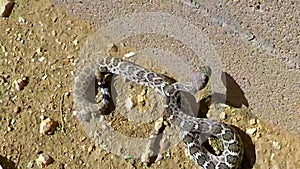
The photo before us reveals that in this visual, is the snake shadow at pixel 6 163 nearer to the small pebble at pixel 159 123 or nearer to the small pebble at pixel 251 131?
the small pebble at pixel 159 123

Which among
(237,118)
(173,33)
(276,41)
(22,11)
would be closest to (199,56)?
(173,33)

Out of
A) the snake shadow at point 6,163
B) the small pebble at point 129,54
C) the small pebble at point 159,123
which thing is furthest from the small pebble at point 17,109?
the small pebble at point 159,123

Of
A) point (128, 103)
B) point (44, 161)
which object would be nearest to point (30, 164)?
point (44, 161)

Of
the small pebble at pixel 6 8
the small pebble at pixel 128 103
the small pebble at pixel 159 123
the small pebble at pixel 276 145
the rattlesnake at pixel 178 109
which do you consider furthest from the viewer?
the small pebble at pixel 6 8

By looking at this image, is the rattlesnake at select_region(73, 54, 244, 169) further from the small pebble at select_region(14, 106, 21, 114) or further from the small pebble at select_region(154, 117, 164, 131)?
the small pebble at select_region(14, 106, 21, 114)

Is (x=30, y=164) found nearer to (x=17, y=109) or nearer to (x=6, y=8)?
(x=17, y=109)
